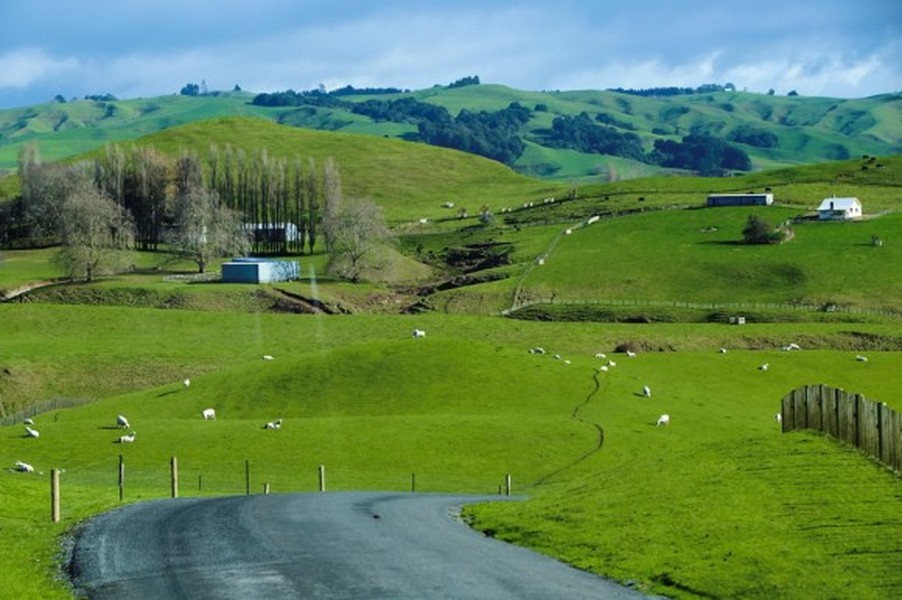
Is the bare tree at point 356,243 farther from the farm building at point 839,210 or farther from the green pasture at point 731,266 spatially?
the farm building at point 839,210

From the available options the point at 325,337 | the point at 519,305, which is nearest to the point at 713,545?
the point at 325,337

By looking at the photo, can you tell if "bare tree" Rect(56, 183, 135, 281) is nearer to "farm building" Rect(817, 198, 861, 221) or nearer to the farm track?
the farm track

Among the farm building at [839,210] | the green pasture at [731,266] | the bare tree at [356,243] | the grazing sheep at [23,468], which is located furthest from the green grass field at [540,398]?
the bare tree at [356,243]

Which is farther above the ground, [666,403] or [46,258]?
[46,258]

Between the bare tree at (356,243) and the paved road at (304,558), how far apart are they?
140 m

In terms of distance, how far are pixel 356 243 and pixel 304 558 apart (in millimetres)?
151282

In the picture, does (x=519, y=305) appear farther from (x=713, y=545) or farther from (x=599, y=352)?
(x=713, y=545)

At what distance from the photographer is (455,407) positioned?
86562 mm

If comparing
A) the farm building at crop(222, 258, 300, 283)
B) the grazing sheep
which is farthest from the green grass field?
the farm building at crop(222, 258, 300, 283)

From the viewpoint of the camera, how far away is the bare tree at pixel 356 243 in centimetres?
18375

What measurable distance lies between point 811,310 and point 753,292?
1190 centimetres

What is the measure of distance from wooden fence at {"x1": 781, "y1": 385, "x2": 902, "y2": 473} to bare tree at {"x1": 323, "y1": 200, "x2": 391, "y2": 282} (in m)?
134

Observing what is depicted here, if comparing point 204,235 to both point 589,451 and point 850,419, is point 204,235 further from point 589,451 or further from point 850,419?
point 850,419

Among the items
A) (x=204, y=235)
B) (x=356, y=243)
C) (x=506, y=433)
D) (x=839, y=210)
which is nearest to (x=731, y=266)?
(x=839, y=210)
